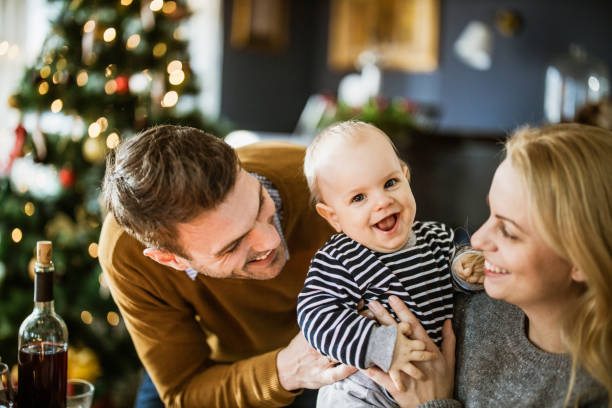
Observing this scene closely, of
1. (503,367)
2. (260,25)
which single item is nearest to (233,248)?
(503,367)

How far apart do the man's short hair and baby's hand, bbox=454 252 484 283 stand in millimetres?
515

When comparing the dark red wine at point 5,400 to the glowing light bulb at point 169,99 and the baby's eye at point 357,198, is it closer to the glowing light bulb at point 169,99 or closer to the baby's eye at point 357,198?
the baby's eye at point 357,198

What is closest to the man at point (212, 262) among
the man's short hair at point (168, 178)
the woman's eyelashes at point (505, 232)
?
the man's short hair at point (168, 178)

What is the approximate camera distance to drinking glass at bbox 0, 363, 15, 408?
1.38 metres

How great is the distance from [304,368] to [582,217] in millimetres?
771

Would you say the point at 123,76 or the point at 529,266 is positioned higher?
the point at 123,76

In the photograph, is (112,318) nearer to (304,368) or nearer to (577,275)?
(304,368)

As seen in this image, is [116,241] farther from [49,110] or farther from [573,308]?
[49,110]

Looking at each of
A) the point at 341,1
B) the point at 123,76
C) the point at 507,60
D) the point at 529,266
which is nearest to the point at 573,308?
the point at 529,266

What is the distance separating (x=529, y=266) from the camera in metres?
1.13

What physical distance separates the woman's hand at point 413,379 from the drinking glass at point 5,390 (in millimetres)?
771

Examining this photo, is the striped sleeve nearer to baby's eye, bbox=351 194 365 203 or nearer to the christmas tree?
baby's eye, bbox=351 194 365 203

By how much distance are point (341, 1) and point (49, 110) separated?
16.4 ft

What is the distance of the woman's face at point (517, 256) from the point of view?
1.12m
